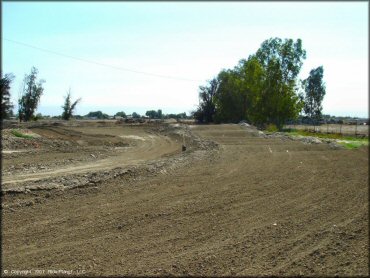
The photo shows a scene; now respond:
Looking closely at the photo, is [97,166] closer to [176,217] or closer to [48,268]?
[176,217]

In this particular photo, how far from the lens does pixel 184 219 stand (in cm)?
840

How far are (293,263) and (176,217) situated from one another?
3053 mm

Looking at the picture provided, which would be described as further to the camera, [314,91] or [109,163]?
[314,91]

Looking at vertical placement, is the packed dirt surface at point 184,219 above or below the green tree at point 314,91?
below

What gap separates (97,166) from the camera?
15086 mm

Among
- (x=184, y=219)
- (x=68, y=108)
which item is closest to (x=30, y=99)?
(x=68, y=108)

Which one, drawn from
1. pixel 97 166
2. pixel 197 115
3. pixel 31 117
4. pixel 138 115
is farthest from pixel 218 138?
pixel 138 115

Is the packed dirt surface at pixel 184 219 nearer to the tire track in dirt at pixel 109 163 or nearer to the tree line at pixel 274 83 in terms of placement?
the tire track in dirt at pixel 109 163

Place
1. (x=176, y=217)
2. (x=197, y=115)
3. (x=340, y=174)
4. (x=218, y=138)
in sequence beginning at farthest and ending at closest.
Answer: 1. (x=197, y=115)
2. (x=218, y=138)
3. (x=340, y=174)
4. (x=176, y=217)

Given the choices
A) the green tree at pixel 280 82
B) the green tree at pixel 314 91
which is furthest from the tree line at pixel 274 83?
the green tree at pixel 314 91

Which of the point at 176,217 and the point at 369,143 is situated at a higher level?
the point at 369,143

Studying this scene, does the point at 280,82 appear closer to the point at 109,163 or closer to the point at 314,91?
the point at 314,91

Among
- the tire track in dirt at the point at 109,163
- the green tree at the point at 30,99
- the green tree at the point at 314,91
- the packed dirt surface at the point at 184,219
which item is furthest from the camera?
the green tree at the point at 314,91

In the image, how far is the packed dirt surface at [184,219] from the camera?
609 cm
